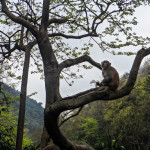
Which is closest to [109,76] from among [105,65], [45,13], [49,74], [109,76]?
[109,76]

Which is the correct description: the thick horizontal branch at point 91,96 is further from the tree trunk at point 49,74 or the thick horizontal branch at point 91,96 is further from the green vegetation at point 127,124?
the green vegetation at point 127,124

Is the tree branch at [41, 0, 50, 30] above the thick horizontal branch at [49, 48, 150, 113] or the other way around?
above

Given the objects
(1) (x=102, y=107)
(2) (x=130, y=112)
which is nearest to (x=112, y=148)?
(2) (x=130, y=112)

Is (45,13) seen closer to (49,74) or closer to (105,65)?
(49,74)

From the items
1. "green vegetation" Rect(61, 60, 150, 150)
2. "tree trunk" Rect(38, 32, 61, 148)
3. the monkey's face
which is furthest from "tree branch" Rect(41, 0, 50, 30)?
"green vegetation" Rect(61, 60, 150, 150)

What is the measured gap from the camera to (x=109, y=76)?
Result: 5387 mm

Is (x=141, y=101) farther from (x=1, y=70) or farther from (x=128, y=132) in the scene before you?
(x=1, y=70)

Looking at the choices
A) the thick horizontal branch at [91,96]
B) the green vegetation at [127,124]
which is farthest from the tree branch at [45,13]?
the green vegetation at [127,124]

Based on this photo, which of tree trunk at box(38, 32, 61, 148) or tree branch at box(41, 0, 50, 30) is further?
tree branch at box(41, 0, 50, 30)

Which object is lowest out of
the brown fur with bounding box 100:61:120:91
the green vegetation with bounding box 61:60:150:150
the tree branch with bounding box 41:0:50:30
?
the green vegetation with bounding box 61:60:150:150

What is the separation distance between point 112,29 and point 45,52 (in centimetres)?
291

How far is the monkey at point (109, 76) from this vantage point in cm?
496

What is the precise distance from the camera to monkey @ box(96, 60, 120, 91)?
16.3 feet

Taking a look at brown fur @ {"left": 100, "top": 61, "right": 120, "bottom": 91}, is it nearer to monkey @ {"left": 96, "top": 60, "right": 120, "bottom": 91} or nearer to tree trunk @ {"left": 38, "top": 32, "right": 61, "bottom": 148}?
monkey @ {"left": 96, "top": 60, "right": 120, "bottom": 91}
